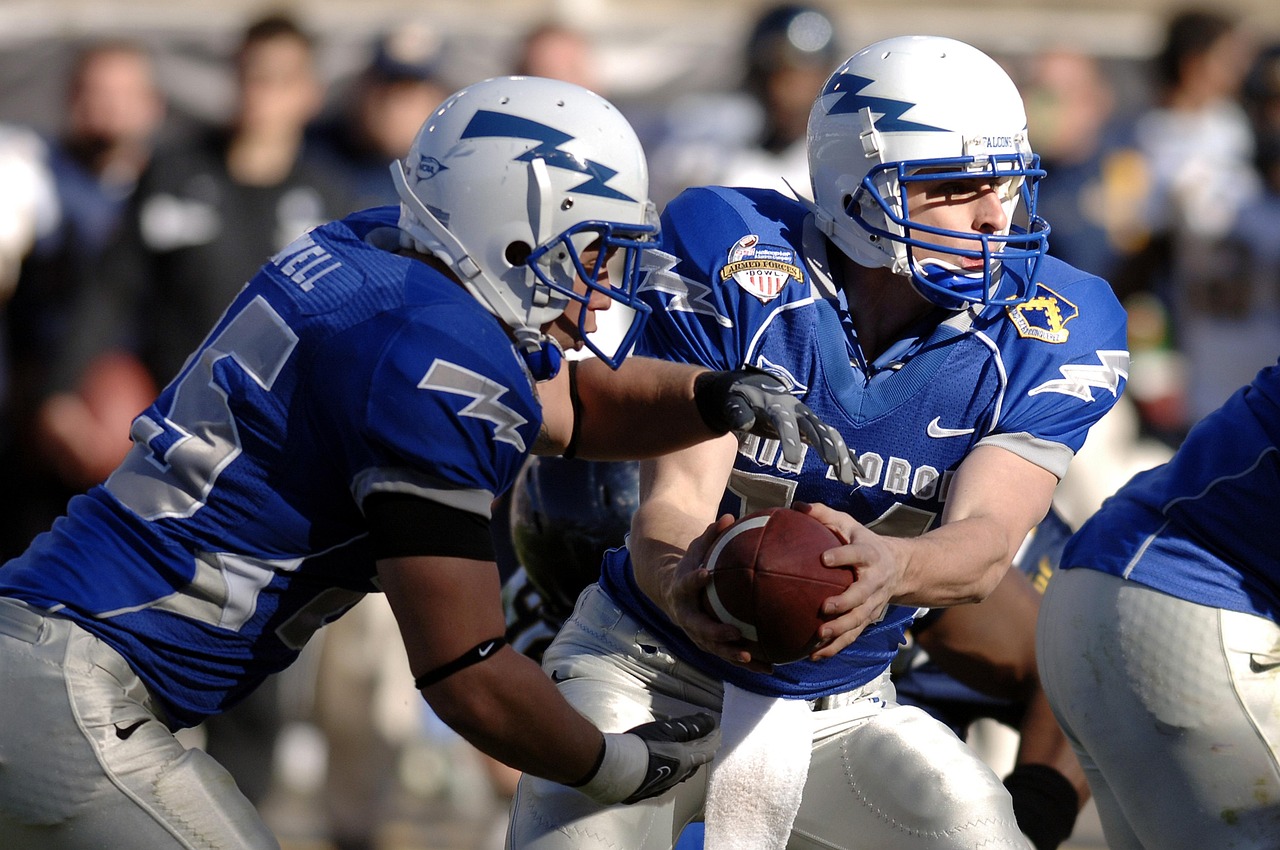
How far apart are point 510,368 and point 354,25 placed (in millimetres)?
5384

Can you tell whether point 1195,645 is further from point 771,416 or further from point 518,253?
point 518,253

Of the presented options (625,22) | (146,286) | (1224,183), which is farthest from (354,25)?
(1224,183)

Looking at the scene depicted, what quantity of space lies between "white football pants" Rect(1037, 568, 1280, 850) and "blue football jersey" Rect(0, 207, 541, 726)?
4.18 feet

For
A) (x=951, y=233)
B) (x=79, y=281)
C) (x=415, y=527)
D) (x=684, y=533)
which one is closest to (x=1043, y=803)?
(x=684, y=533)

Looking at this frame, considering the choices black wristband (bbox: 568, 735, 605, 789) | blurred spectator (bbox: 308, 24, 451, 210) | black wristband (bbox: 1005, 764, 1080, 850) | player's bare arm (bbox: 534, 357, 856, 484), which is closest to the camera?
black wristband (bbox: 568, 735, 605, 789)

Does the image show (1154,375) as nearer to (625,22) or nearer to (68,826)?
(625,22)

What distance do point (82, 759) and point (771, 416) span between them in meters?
1.17

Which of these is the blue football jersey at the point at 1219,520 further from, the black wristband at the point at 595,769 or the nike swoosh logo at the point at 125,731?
the nike swoosh logo at the point at 125,731

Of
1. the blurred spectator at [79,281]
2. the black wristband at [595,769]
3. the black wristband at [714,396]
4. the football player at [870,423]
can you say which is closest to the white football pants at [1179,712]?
the football player at [870,423]

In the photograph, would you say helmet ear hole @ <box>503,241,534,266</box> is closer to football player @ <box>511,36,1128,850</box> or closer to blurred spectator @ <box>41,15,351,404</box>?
football player @ <box>511,36,1128,850</box>

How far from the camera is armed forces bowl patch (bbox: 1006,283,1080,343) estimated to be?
318 cm

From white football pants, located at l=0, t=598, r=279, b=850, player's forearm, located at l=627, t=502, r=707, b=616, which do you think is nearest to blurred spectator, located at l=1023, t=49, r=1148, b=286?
player's forearm, located at l=627, t=502, r=707, b=616

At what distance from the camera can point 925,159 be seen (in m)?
3.22

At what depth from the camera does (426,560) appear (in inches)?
101
